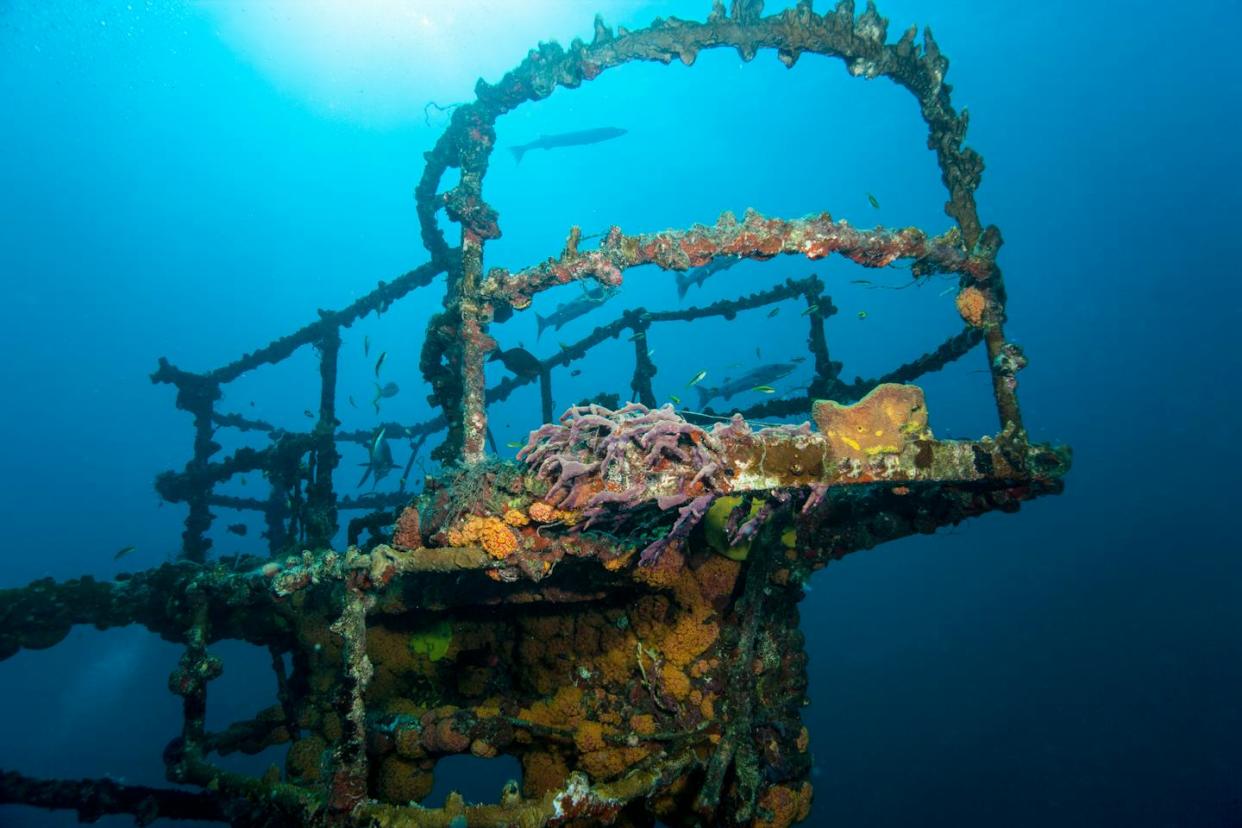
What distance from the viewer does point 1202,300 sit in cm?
7188

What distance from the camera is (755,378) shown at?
12695 millimetres

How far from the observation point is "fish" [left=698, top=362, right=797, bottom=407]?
1217 cm

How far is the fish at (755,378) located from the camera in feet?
39.9

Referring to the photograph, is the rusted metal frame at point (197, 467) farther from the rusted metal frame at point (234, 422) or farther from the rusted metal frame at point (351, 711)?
the rusted metal frame at point (351, 711)

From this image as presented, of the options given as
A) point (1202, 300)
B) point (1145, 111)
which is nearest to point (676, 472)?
point (1202, 300)

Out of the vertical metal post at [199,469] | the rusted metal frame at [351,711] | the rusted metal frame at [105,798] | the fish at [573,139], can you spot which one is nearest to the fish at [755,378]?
the rusted metal frame at [351,711]

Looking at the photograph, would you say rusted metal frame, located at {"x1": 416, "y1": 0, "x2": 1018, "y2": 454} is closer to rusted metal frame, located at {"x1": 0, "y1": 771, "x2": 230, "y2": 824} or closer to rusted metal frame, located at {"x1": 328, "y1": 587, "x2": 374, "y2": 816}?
rusted metal frame, located at {"x1": 328, "y1": 587, "x2": 374, "y2": 816}

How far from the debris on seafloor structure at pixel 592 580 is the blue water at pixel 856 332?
221 inches

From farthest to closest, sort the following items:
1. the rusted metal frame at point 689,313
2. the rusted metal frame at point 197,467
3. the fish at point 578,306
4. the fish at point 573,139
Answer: the fish at point 573,139 < the fish at point 578,306 < the rusted metal frame at point 197,467 < the rusted metal frame at point 689,313

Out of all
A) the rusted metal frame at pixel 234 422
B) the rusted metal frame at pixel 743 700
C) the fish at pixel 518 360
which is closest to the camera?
the rusted metal frame at pixel 743 700

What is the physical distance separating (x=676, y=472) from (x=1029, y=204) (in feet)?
423

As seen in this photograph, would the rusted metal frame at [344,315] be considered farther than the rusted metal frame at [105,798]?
Yes

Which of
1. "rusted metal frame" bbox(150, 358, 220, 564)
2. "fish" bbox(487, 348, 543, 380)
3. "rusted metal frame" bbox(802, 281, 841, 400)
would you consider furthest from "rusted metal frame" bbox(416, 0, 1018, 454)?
"rusted metal frame" bbox(150, 358, 220, 564)

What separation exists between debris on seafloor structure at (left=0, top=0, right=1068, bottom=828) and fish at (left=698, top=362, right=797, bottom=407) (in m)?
6.10
